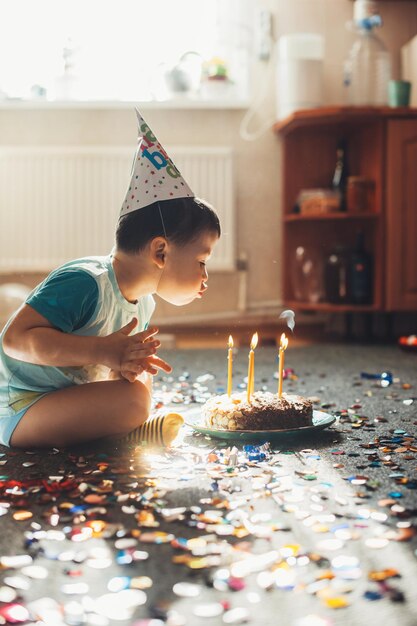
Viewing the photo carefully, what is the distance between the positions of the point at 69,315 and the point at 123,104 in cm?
201

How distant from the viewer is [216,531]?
2.77 ft

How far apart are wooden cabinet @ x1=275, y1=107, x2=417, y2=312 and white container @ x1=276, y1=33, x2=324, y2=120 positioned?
9 cm

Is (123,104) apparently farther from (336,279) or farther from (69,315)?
(69,315)

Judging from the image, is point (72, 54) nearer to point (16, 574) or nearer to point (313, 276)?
point (313, 276)

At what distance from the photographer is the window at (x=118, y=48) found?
118 inches

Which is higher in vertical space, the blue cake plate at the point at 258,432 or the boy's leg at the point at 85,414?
the boy's leg at the point at 85,414

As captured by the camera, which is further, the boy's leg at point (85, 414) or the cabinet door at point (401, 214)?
the cabinet door at point (401, 214)

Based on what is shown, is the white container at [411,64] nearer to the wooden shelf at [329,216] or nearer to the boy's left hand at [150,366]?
the wooden shelf at [329,216]

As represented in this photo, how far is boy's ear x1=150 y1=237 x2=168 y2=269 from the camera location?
1.23 metres

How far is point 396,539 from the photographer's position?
0.82 meters

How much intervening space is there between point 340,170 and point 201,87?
25.2 inches

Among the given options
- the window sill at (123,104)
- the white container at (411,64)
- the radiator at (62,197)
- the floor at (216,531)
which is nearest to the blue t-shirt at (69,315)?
the floor at (216,531)

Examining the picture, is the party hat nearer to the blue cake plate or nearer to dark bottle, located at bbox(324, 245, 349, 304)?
the blue cake plate

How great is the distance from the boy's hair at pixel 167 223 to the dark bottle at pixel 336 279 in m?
1.63
